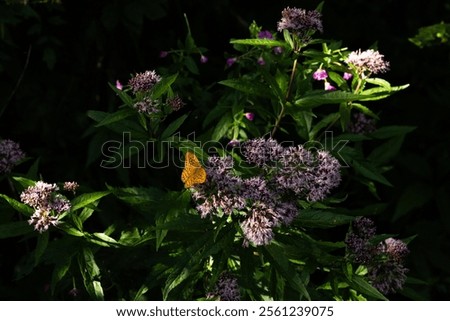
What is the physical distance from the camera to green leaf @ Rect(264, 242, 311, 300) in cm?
223

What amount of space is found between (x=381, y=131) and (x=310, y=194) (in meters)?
1.16

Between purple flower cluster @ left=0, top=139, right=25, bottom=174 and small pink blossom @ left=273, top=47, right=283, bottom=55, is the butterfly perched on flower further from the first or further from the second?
small pink blossom @ left=273, top=47, right=283, bottom=55

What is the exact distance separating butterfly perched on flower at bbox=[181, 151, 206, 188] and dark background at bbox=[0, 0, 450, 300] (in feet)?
5.79

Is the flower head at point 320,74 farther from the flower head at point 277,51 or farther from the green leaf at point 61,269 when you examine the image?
the green leaf at point 61,269

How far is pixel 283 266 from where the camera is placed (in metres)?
2.24

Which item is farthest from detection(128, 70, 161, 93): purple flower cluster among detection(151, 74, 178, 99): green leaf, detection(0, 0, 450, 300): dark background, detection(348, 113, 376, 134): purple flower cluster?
detection(0, 0, 450, 300): dark background

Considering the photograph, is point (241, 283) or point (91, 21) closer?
point (241, 283)

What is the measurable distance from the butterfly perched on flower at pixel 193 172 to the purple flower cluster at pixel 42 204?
55 cm

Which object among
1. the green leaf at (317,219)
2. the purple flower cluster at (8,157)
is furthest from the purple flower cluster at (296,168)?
the purple flower cluster at (8,157)

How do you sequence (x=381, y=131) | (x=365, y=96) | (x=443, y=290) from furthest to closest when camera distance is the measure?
1. (x=443, y=290)
2. (x=381, y=131)
3. (x=365, y=96)

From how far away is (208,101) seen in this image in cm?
343

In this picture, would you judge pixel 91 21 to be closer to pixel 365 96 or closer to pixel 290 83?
pixel 290 83

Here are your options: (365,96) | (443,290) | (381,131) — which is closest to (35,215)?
(365,96)

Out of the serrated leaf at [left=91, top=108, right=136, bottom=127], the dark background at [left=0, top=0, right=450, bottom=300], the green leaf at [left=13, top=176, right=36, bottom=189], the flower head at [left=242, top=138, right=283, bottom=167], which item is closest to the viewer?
the flower head at [left=242, top=138, right=283, bottom=167]
